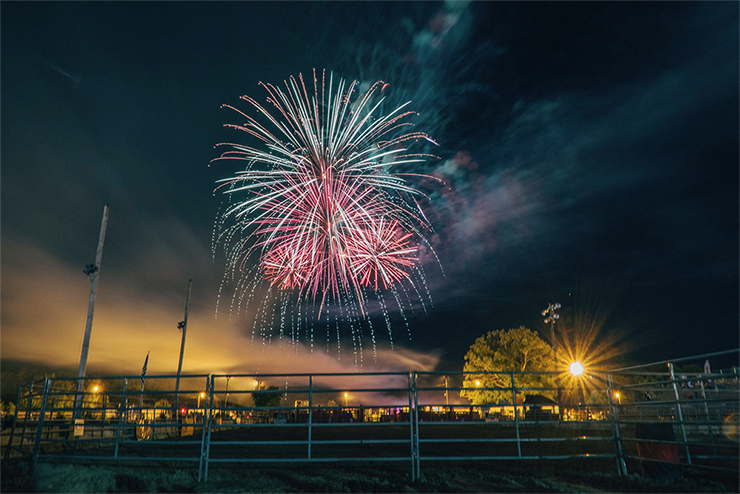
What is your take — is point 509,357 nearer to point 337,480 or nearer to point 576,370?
point 576,370

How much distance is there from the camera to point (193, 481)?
23.2 feet

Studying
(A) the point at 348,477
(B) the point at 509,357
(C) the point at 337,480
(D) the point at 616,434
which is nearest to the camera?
(C) the point at 337,480

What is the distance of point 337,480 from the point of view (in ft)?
22.5

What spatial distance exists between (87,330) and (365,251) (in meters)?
12.3

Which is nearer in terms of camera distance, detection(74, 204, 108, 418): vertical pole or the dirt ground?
the dirt ground

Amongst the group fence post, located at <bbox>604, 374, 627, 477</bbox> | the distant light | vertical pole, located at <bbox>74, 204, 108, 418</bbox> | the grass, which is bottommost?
the grass

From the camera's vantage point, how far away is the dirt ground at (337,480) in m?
6.45

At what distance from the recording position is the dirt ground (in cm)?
645

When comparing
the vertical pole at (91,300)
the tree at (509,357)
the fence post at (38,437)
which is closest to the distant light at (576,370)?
the fence post at (38,437)

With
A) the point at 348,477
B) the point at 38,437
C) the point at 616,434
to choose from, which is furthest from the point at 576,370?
the point at 38,437

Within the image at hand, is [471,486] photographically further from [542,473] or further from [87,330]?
[87,330]

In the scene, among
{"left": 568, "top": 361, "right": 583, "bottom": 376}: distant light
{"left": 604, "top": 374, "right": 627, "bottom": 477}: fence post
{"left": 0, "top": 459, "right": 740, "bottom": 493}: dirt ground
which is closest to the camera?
{"left": 0, "top": 459, "right": 740, "bottom": 493}: dirt ground

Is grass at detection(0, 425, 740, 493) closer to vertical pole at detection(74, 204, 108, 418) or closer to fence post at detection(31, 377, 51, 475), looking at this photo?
fence post at detection(31, 377, 51, 475)

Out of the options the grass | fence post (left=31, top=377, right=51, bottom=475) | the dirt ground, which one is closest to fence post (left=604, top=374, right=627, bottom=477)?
the grass
